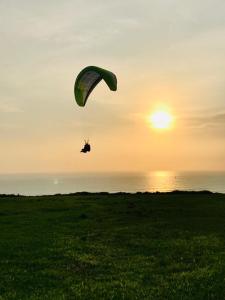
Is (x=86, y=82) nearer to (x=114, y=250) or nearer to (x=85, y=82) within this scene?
(x=85, y=82)

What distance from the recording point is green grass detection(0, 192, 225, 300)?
19.0 meters

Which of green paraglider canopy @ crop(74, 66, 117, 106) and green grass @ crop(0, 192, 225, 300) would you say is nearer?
green grass @ crop(0, 192, 225, 300)

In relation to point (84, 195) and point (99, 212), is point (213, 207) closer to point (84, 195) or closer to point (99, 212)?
point (99, 212)

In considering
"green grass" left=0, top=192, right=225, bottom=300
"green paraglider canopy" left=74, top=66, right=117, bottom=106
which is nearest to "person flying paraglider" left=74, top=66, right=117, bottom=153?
"green paraglider canopy" left=74, top=66, right=117, bottom=106

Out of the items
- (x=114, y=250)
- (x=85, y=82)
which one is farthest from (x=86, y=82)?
(x=114, y=250)

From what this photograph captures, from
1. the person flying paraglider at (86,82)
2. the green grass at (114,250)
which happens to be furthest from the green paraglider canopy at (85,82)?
the green grass at (114,250)

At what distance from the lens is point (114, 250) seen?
25953 mm

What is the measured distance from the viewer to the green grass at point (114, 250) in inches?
747

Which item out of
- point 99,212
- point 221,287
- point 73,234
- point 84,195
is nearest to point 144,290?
point 221,287

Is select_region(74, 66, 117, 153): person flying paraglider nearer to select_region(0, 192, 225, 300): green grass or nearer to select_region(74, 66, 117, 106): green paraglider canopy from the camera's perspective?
select_region(74, 66, 117, 106): green paraglider canopy

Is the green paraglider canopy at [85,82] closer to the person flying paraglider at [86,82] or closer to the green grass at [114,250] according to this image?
the person flying paraglider at [86,82]

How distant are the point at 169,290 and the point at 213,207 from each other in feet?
78.9

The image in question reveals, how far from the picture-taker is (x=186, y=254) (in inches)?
980

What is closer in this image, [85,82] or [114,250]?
[85,82]
